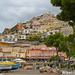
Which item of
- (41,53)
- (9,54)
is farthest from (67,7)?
(9,54)

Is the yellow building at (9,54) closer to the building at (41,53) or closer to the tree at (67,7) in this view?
the building at (41,53)

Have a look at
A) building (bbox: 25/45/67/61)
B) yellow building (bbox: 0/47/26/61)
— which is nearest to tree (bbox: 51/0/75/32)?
building (bbox: 25/45/67/61)

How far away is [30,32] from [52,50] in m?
45.7

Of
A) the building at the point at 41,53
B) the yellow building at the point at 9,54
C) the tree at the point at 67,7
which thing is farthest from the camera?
the yellow building at the point at 9,54

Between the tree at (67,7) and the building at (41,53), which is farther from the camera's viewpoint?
the building at (41,53)

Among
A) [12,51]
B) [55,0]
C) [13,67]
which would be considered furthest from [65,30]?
[55,0]

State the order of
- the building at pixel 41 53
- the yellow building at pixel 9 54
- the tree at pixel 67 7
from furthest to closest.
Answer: the yellow building at pixel 9 54
the building at pixel 41 53
the tree at pixel 67 7

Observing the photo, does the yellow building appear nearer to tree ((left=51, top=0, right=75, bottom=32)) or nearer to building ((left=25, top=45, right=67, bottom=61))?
building ((left=25, top=45, right=67, bottom=61))

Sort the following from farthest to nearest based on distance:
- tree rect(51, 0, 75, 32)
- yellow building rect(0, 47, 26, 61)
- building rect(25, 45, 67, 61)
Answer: yellow building rect(0, 47, 26, 61)
building rect(25, 45, 67, 61)
tree rect(51, 0, 75, 32)

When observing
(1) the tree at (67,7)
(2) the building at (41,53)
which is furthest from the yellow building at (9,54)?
(1) the tree at (67,7)

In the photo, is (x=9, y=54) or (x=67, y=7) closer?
(x=67, y=7)

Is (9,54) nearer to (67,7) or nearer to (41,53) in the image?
(41,53)

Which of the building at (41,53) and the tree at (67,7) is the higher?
the tree at (67,7)

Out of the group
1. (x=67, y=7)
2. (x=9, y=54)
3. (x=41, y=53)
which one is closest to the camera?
(x=67, y=7)
